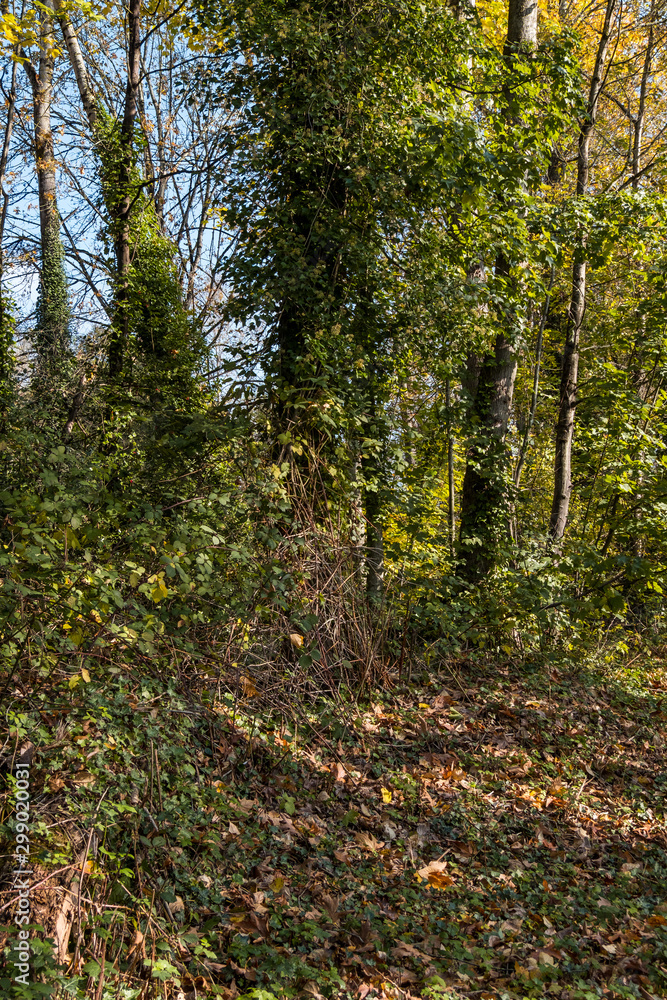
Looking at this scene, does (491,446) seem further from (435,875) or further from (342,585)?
(435,875)

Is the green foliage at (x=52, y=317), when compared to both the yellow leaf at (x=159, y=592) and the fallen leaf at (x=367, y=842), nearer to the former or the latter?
the yellow leaf at (x=159, y=592)

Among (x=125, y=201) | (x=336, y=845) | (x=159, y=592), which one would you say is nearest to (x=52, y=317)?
(x=125, y=201)

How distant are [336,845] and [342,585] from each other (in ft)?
7.39

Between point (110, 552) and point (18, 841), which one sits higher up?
point (110, 552)

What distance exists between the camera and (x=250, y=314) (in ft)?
23.5

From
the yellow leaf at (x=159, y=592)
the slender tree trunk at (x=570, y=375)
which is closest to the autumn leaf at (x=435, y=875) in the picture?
the yellow leaf at (x=159, y=592)

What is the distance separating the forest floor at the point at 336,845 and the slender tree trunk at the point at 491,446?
8.40 ft

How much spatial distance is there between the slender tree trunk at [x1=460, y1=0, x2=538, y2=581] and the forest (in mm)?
47

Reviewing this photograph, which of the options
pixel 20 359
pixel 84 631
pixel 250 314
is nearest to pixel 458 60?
pixel 250 314

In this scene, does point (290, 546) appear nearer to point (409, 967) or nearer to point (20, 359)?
point (409, 967)

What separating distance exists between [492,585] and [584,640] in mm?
1614

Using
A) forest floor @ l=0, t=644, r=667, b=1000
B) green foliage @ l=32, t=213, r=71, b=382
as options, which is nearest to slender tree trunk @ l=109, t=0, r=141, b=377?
green foliage @ l=32, t=213, r=71, b=382

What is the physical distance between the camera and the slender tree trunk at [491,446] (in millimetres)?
9062

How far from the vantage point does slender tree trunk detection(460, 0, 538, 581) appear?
29.7 feet
